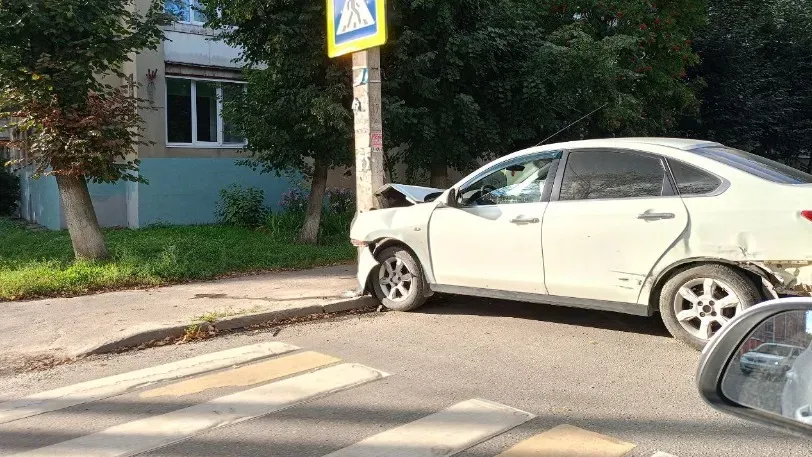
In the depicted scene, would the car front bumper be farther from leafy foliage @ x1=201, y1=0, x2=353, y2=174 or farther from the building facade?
the building facade

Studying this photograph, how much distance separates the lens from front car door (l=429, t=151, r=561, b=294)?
6.65m

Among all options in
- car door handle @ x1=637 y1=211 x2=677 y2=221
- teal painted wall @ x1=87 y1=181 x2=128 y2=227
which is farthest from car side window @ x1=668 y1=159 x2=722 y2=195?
teal painted wall @ x1=87 y1=181 x2=128 y2=227

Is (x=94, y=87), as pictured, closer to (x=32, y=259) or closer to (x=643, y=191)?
(x=32, y=259)

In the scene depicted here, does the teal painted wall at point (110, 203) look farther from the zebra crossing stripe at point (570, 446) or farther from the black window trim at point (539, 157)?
the zebra crossing stripe at point (570, 446)

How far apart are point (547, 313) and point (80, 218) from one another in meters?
6.63

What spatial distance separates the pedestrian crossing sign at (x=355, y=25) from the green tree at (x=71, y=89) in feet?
9.72

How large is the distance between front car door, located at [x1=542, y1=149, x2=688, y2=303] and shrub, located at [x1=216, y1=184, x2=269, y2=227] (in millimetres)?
10094

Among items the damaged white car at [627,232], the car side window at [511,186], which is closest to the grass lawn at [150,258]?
the damaged white car at [627,232]

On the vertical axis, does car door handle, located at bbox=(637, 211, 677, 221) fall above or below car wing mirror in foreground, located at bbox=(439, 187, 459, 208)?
below

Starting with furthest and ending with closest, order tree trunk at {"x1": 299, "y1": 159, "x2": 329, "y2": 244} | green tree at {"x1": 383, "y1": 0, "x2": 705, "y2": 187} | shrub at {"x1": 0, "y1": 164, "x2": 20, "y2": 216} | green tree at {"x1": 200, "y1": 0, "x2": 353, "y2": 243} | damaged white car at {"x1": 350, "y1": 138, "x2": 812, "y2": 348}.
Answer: shrub at {"x1": 0, "y1": 164, "x2": 20, "y2": 216}, tree trunk at {"x1": 299, "y1": 159, "x2": 329, "y2": 244}, green tree at {"x1": 383, "y1": 0, "x2": 705, "y2": 187}, green tree at {"x1": 200, "y1": 0, "x2": 353, "y2": 243}, damaged white car at {"x1": 350, "y1": 138, "x2": 812, "y2": 348}

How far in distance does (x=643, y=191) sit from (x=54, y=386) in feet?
16.5

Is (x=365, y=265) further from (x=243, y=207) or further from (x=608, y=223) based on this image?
(x=243, y=207)

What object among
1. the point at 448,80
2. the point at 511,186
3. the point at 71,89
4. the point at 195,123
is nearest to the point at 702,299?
the point at 511,186

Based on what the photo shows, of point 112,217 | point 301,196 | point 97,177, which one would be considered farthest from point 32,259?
point 301,196
